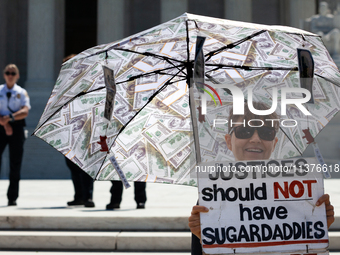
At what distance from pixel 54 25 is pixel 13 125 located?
56.9ft

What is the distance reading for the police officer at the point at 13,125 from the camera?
722cm

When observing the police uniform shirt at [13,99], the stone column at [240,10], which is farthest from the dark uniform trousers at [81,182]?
the stone column at [240,10]

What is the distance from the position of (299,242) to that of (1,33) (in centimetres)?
2611

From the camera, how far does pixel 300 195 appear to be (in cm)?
261

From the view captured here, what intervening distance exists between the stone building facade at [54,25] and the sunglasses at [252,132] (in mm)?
11739

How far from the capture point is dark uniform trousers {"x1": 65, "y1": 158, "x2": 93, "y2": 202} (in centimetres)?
710

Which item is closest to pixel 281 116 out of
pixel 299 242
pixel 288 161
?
pixel 288 161

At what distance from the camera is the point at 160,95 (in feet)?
11.8

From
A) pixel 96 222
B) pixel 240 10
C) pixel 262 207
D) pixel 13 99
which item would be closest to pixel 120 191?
pixel 96 222

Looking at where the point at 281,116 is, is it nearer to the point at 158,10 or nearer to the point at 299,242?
the point at 299,242

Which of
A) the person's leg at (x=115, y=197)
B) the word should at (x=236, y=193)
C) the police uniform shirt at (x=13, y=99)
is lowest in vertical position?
the person's leg at (x=115, y=197)

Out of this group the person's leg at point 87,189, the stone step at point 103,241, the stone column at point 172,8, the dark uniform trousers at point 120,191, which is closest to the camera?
the stone step at point 103,241

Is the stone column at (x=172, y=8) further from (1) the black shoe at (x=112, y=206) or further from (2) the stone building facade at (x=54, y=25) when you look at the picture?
(1) the black shoe at (x=112, y=206)

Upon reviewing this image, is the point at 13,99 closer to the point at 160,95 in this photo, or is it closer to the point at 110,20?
the point at 160,95
